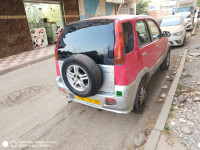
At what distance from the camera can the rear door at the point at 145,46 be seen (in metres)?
2.91

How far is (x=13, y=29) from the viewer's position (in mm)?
9297

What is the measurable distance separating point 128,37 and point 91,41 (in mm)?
614

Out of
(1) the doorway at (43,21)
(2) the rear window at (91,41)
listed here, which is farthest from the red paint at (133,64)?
(1) the doorway at (43,21)

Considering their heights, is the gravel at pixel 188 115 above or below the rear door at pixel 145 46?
below

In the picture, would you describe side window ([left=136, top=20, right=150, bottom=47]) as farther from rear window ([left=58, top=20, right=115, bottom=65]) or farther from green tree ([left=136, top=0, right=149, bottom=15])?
green tree ([left=136, top=0, right=149, bottom=15])

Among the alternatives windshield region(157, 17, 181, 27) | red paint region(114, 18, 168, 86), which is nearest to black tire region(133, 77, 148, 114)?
red paint region(114, 18, 168, 86)

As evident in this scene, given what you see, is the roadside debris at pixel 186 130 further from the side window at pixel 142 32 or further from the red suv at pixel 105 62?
the side window at pixel 142 32

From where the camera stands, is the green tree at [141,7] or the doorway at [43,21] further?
the green tree at [141,7]

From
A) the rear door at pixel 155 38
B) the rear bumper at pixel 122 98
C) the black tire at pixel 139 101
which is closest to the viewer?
the rear bumper at pixel 122 98

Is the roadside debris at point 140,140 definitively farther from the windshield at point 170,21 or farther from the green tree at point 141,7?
the green tree at point 141,7

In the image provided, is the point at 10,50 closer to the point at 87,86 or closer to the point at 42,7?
the point at 42,7

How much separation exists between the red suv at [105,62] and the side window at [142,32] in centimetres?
15

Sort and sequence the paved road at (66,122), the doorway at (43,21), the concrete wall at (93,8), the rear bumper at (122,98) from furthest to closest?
1. the concrete wall at (93,8)
2. the doorway at (43,21)
3. the paved road at (66,122)
4. the rear bumper at (122,98)

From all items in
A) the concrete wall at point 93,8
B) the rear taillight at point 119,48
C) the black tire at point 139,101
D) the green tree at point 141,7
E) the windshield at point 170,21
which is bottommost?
the black tire at point 139,101
